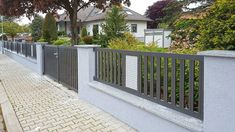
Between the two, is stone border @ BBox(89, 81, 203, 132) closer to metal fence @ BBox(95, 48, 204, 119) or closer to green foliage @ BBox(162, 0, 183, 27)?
metal fence @ BBox(95, 48, 204, 119)

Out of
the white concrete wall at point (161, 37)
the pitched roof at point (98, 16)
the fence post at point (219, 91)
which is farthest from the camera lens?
the pitched roof at point (98, 16)

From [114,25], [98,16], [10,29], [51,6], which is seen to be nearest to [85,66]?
[51,6]

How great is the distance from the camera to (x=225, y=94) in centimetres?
308

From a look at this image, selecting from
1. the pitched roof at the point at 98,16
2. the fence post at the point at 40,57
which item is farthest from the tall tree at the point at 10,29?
the fence post at the point at 40,57

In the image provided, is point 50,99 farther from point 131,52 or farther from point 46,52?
point 46,52

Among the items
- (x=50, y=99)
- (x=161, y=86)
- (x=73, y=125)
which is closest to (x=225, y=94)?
(x=161, y=86)

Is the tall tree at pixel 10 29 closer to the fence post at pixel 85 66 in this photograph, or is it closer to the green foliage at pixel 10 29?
the green foliage at pixel 10 29

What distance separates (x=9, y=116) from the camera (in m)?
5.99

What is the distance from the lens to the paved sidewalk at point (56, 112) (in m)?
5.13

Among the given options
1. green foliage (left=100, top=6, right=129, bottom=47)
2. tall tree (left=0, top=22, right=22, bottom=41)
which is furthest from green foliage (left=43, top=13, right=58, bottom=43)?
tall tree (left=0, top=22, right=22, bottom=41)

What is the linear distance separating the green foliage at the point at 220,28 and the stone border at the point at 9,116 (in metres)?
3.73

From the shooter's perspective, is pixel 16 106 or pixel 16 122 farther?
pixel 16 106

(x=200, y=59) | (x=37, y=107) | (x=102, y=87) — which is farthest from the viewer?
(x=37, y=107)

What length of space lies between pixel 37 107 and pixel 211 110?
4.56m
